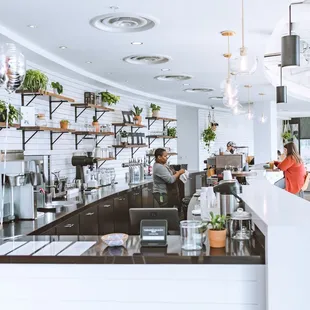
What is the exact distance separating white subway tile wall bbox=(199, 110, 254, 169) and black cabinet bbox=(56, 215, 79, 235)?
8.95 metres

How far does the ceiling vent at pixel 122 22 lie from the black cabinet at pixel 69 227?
6.49 ft

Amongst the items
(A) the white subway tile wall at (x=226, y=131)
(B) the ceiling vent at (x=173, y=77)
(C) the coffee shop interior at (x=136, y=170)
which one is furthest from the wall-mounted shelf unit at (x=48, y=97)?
(A) the white subway tile wall at (x=226, y=131)

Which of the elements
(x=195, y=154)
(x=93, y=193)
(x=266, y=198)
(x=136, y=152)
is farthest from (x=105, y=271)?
(x=195, y=154)

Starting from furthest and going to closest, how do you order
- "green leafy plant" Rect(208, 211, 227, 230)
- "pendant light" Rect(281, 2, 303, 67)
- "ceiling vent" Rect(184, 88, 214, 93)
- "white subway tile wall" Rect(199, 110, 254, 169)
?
"white subway tile wall" Rect(199, 110, 254, 169), "ceiling vent" Rect(184, 88, 214, 93), "pendant light" Rect(281, 2, 303, 67), "green leafy plant" Rect(208, 211, 227, 230)

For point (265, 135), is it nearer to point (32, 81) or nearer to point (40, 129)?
point (40, 129)

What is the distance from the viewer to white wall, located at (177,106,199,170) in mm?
13031

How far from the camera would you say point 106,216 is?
19.0 ft

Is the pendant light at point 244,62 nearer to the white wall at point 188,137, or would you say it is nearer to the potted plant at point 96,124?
Answer: the potted plant at point 96,124

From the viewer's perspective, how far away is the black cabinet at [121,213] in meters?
6.30

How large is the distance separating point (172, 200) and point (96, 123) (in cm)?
198

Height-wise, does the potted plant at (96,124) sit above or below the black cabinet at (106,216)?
above

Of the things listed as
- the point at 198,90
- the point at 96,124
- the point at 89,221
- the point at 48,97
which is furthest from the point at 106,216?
the point at 198,90

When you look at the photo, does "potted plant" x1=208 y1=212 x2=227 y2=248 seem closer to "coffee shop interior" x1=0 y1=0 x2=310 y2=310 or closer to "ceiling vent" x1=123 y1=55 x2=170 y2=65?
"coffee shop interior" x1=0 y1=0 x2=310 y2=310

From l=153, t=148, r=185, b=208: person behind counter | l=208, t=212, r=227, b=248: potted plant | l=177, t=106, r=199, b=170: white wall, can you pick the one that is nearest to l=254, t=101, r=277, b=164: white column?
l=177, t=106, r=199, b=170: white wall
